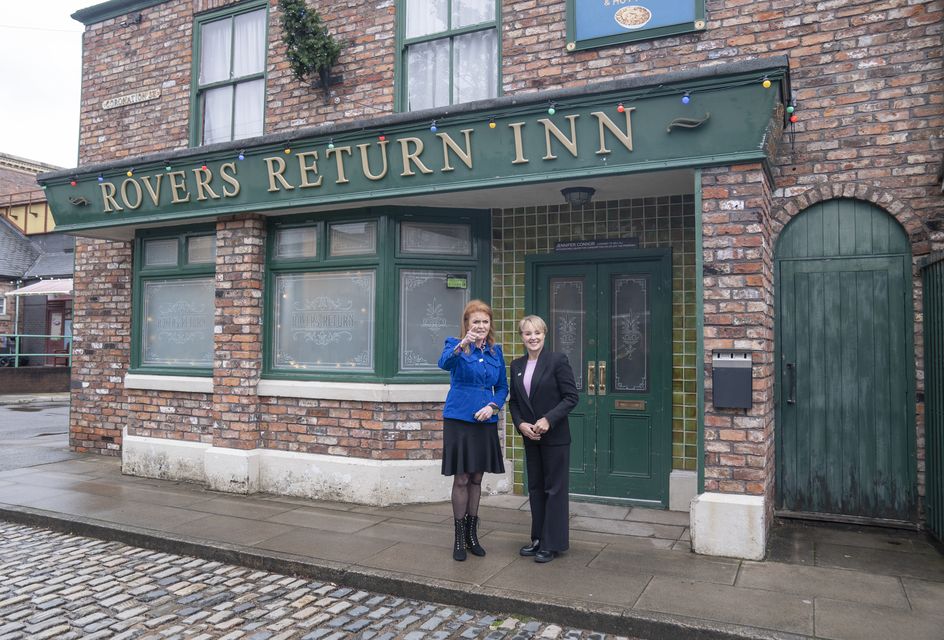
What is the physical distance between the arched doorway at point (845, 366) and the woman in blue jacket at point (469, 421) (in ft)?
8.89

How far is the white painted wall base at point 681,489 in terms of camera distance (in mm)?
6547

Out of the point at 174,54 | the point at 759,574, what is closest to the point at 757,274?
the point at 759,574

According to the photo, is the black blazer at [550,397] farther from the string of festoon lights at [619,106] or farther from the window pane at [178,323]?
the window pane at [178,323]

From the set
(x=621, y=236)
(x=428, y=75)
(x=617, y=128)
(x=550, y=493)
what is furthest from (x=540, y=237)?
(x=550, y=493)

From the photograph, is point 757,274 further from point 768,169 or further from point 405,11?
point 405,11

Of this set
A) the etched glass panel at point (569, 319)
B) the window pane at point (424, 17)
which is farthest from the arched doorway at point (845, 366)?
the window pane at point (424, 17)

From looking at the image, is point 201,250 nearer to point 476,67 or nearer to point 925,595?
point 476,67

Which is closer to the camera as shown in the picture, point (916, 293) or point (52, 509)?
point (916, 293)

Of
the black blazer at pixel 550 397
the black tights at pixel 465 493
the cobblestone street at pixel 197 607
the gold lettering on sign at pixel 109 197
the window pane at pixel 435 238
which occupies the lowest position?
the cobblestone street at pixel 197 607

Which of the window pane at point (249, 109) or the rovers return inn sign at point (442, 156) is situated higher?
the window pane at point (249, 109)

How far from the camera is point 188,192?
7.89 meters

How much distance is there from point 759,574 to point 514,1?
18.2 feet

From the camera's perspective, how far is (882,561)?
5102 millimetres

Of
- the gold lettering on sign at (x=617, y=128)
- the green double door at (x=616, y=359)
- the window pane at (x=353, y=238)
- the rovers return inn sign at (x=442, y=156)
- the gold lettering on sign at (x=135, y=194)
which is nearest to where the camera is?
the rovers return inn sign at (x=442, y=156)
